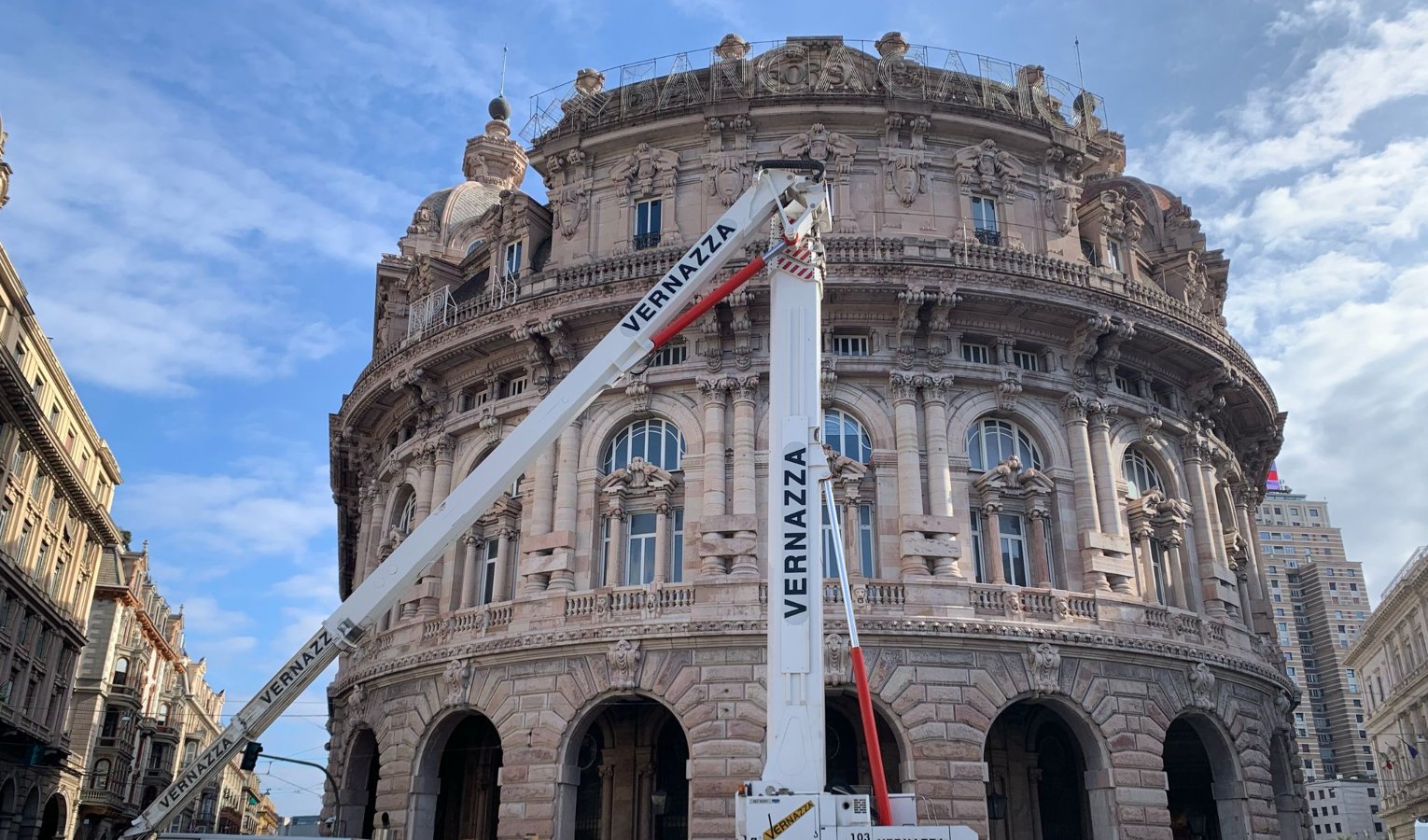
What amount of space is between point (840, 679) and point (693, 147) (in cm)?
1782

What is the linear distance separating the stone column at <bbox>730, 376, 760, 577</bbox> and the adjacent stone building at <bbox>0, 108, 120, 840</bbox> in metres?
29.3

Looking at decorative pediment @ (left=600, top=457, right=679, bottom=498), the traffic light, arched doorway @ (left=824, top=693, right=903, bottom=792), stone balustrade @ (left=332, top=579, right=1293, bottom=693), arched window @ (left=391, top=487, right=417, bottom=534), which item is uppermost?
arched window @ (left=391, top=487, right=417, bottom=534)

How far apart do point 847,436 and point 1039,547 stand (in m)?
6.07

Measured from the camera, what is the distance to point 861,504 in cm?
3173

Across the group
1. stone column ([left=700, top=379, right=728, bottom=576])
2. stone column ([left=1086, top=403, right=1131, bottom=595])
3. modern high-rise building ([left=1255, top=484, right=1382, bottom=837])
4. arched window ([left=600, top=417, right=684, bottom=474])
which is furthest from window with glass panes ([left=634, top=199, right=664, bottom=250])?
modern high-rise building ([left=1255, top=484, right=1382, bottom=837])

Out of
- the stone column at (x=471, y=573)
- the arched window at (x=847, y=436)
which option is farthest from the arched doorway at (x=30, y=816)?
the arched window at (x=847, y=436)

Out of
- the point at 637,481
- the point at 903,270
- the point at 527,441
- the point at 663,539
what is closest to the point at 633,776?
the point at 663,539

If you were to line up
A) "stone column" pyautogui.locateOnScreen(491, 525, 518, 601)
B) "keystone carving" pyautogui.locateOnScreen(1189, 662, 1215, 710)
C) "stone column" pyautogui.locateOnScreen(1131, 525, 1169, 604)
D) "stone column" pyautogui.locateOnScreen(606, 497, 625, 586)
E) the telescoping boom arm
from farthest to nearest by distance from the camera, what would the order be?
"stone column" pyautogui.locateOnScreen(491, 525, 518, 601)
"stone column" pyautogui.locateOnScreen(1131, 525, 1169, 604)
"stone column" pyautogui.locateOnScreen(606, 497, 625, 586)
"keystone carving" pyautogui.locateOnScreen(1189, 662, 1215, 710)
the telescoping boom arm

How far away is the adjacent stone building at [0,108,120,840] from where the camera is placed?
4628 cm

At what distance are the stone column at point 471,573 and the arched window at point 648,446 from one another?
490 centimetres

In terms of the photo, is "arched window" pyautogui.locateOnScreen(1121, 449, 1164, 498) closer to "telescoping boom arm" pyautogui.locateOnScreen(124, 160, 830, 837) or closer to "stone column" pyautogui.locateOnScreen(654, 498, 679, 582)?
"stone column" pyautogui.locateOnScreen(654, 498, 679, 582)

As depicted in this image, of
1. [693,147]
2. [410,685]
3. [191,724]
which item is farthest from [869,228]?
[191,724]

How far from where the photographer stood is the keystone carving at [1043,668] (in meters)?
28.9

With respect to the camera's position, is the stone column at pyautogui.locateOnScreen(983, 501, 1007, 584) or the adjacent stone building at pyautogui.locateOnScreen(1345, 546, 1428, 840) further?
the adjacent stone building at pyautogui.locateOnScreen(1345, 546, 1428, 840)
